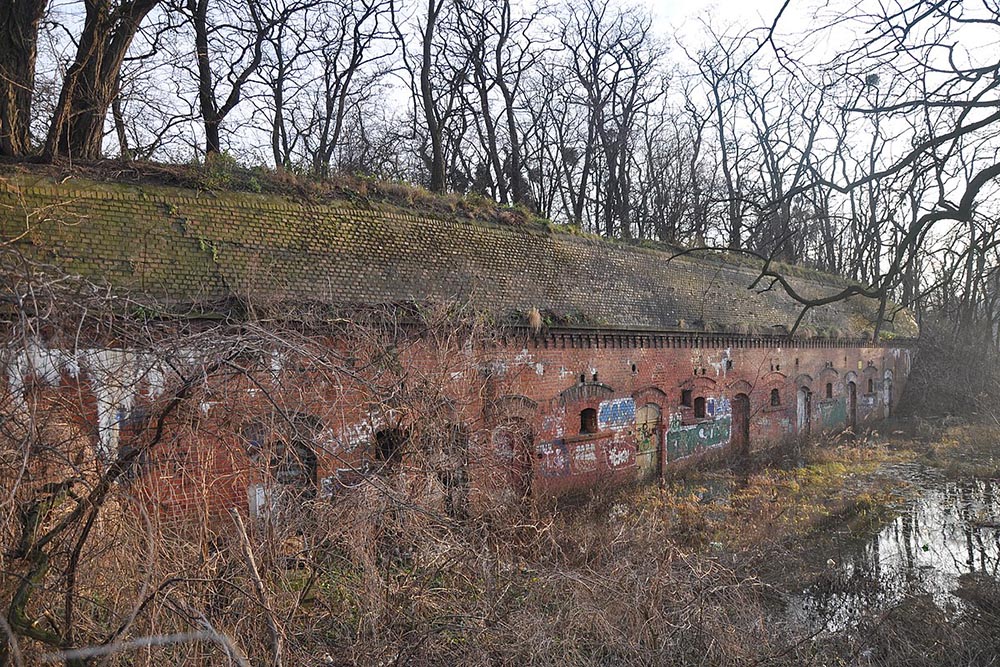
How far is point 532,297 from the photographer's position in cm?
1233

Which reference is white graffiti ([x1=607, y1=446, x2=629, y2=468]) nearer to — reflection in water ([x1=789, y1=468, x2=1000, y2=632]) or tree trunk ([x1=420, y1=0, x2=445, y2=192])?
reflection in water ([x1=789, y1=468, x2=1000, y2=632])

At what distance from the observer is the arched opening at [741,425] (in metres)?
17.5

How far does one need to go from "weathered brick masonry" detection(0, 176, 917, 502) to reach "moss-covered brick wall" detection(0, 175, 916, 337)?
3 centimetres

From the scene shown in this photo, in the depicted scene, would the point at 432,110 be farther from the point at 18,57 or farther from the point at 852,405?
the point at 852,405

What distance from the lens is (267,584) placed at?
4531 millimetres

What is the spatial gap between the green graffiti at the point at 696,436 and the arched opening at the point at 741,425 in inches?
14.6

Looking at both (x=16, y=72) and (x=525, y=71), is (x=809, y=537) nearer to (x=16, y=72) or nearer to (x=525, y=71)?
(x=16, y=72)

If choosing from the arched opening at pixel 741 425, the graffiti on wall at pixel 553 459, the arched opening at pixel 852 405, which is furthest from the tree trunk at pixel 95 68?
the arched opening at pixel 852 405

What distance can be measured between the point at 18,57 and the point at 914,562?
16.3 m

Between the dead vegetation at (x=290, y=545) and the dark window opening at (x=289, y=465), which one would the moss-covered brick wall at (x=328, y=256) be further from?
the dark window opening at (x=289, y=465)

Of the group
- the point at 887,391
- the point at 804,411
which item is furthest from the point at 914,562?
the point at 887,391

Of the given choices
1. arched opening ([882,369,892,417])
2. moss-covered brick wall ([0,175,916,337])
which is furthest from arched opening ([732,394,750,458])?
arched opening ([882,369,892,417])

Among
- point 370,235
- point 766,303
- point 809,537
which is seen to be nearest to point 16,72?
point 370,235

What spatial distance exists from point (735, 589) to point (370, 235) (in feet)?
26.4
